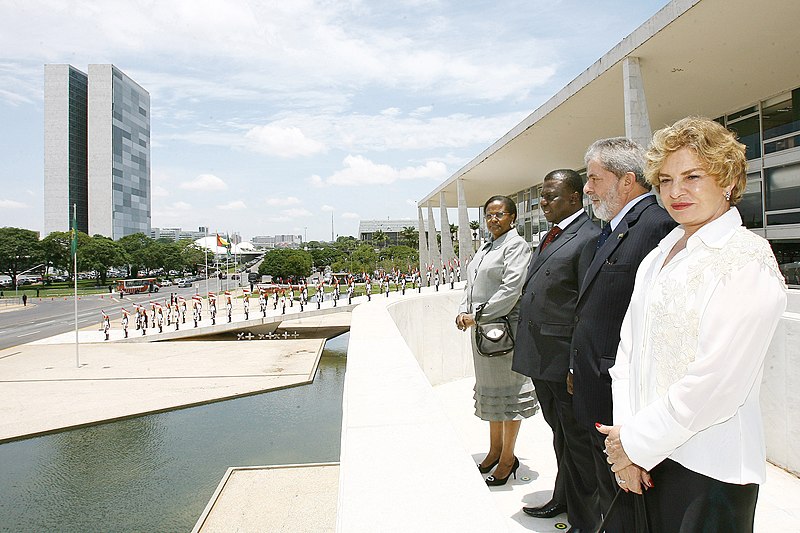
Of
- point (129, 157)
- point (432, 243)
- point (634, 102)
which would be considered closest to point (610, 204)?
point (634, 102)

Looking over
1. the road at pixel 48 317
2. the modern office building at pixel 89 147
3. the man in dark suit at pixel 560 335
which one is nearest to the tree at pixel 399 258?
the road at pixel 48 317

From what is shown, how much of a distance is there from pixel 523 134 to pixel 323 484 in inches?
441

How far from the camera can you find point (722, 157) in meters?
1.54

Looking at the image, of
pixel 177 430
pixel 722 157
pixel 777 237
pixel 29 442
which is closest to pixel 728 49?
pixel 777 237

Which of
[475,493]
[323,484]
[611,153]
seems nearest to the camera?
[475,493]

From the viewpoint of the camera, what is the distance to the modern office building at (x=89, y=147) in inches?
4028

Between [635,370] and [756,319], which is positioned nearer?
[756,319]

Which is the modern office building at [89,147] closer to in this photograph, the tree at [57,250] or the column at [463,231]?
the tree at [57,250]

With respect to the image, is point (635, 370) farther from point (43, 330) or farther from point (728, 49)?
point (43, 330)

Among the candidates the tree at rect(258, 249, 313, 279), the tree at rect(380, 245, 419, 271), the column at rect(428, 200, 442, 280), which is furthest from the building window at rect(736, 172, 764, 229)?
the tree at rect(258, 249, 313, 279)

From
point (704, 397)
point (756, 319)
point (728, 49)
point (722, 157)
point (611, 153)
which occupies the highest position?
point (728, 49)

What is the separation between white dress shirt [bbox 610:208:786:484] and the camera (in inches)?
51.6

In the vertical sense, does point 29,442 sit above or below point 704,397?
below

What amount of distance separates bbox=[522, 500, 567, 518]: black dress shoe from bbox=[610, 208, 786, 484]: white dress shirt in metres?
1.78
